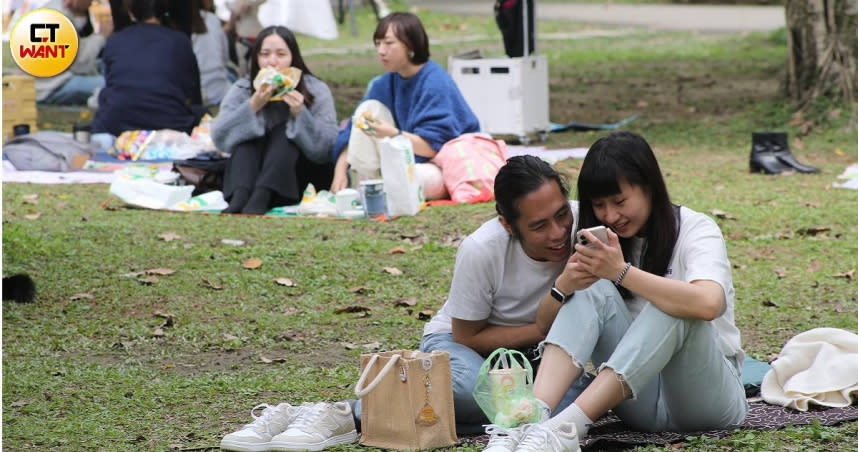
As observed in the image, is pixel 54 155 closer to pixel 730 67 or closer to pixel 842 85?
pixel 842 85

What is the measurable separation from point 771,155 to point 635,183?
5.40 metres

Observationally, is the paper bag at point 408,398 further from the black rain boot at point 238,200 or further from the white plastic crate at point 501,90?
the white plastic crate at point 501,90

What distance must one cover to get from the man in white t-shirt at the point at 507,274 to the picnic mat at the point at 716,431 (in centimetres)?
14

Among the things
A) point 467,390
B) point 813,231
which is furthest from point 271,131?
point 467,390

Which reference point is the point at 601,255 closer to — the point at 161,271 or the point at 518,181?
the point at 518,181

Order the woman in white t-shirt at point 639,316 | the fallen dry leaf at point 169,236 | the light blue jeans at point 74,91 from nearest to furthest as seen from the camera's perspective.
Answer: the woman in white t-shirt at point 639,316 < the fallen dry leaf at point 169,236 < the light blue jeans at point 74,91

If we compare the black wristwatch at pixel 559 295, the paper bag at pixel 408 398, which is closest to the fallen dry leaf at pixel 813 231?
the black wristwatch at pixel 559 295

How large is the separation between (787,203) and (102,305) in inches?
161

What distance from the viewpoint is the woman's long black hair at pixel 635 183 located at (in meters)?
3.32

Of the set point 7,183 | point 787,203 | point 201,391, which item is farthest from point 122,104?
point 201,391

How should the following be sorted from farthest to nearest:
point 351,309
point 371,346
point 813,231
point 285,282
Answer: point 813,231 → point 285,282 → point 351,309 → point 371,346

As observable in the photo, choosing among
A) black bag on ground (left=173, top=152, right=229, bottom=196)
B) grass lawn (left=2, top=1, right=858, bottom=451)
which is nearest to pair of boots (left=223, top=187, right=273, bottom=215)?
grass lawn (left=2, top=1, right=858, bottom=451)

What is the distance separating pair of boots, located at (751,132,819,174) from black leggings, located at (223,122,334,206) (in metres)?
3.17

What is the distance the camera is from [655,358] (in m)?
3.18
